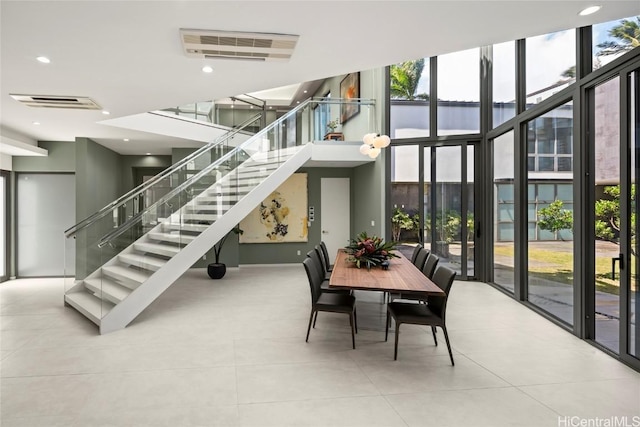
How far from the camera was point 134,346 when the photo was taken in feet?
14.6

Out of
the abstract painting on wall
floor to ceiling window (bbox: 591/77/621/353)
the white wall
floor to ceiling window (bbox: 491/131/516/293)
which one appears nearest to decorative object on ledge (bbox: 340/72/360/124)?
the abstract painting on wall

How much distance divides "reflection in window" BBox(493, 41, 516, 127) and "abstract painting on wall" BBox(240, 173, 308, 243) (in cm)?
516

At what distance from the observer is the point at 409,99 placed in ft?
28.0

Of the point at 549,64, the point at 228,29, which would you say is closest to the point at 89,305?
the point at 228,29

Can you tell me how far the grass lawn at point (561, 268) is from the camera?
424cm

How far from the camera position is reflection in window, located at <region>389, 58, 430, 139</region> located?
332 inches

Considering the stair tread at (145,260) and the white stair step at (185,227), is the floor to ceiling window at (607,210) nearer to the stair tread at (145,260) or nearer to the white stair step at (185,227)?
the white stair step at (185,227)

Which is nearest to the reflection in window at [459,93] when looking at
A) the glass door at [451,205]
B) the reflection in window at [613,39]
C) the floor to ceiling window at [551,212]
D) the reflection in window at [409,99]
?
the reflection in window at [409,99]

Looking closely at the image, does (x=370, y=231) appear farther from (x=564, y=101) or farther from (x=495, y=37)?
(x=495, y=37)

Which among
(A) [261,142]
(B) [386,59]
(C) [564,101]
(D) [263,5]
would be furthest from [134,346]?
(C) [564,101]

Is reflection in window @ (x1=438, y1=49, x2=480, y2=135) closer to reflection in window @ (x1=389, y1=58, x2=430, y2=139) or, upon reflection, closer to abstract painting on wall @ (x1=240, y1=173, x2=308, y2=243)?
reflection in window @ (x1=389, y1=58, x2=430, y2=139)

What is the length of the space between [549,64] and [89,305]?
25.6ft

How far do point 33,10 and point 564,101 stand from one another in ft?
19.4

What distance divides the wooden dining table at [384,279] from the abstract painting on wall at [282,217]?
17.2 ft
